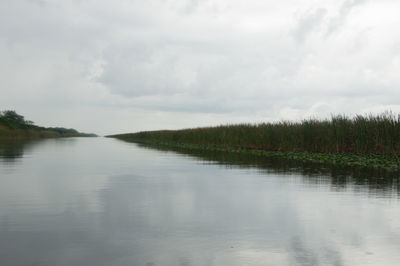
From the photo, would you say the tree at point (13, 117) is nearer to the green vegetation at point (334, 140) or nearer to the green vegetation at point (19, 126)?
the green vegetation at point (19, 126)

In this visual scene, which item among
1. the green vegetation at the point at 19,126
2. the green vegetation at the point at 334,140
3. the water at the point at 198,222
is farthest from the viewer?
the green vegetation at the point at 19,126

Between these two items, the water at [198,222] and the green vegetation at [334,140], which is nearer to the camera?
the water at [198,222]

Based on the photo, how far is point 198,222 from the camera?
690 cm

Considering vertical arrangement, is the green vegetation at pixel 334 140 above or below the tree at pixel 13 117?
below

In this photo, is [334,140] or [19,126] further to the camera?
[19,126]

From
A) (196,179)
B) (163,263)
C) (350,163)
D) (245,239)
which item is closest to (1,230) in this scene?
(163,263)

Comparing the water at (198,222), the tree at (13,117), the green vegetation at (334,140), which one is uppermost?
the tree at (13,117)

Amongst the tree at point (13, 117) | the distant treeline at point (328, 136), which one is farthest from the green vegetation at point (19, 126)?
the distant treeline at point (328, 136)

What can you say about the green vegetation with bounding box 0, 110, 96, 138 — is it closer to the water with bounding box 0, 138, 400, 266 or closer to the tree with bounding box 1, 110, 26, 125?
the tree with bounding box 1, 110, 26, 125

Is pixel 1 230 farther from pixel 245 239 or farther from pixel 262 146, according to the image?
pixel 262 146

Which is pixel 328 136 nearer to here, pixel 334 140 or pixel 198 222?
pixel 334 140

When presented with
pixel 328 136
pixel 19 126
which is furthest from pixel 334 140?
pixel 19 126

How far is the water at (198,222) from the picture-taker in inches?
202

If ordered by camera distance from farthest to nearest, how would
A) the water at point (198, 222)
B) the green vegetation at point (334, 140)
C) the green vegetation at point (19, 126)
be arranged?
the green vegetation at point (19, 126)
the green vegetation at point (334, 140)
the water at point (198, 222)
